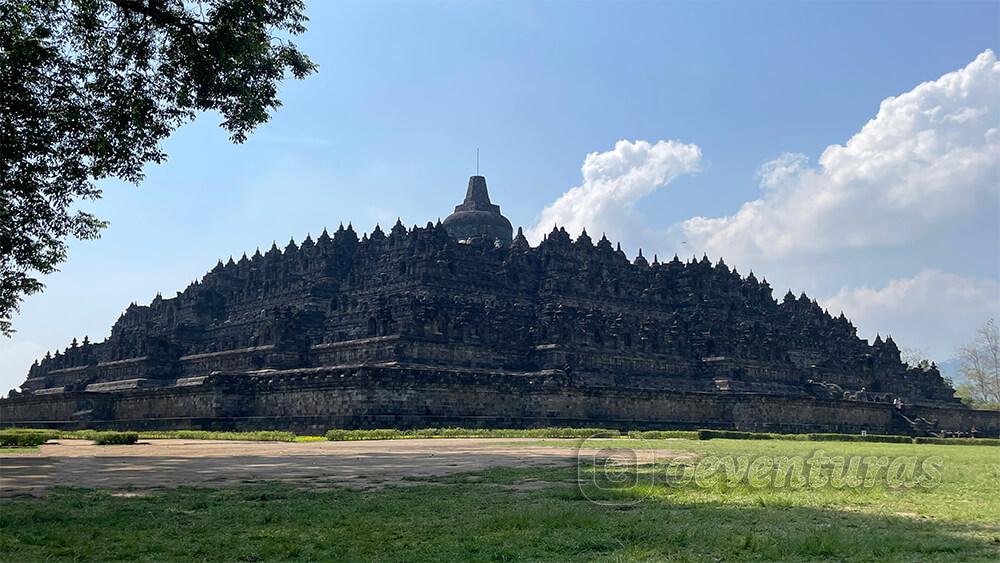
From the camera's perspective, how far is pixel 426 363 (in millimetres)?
52094

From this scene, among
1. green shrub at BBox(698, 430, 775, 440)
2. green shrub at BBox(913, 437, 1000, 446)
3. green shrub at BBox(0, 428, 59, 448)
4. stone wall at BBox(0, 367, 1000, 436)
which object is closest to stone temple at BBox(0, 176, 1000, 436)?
stone wall at BBox(0, 367, 1000, 436)

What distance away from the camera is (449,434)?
42219mm

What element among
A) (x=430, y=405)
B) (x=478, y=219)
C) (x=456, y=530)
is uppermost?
(x=478, y=219)

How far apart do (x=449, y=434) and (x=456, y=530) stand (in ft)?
102

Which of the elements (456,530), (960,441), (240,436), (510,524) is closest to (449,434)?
(240,436)

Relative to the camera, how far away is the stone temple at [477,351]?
1964 inches

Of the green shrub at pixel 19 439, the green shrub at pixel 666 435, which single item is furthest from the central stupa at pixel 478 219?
the green shrub at pixel 19 439

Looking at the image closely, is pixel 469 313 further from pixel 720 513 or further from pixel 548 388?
pixel 720 513

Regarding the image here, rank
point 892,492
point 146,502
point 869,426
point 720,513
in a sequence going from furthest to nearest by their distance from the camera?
point 869,426 < point 892,492 < point 146,502 < point 720,513

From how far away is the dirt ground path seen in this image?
17.9 m

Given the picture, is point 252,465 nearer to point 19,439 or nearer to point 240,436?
point 19,439

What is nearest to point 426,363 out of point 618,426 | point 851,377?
point 618,426

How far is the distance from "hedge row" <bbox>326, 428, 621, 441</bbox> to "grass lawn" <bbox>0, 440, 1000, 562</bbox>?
78.1ft

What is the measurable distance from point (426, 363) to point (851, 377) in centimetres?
4264
